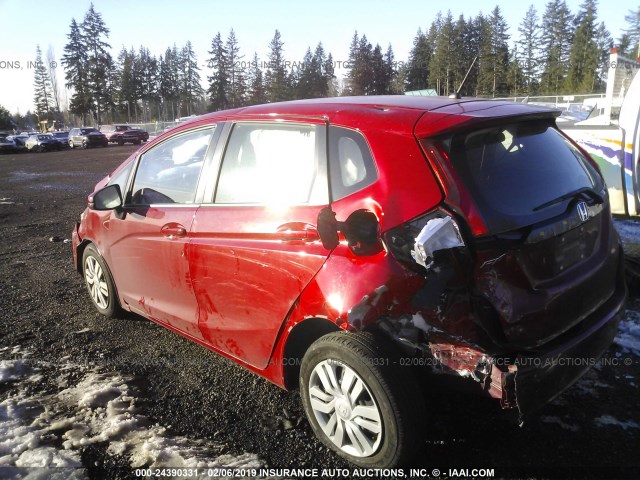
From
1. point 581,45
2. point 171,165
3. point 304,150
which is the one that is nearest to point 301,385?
point 304,150

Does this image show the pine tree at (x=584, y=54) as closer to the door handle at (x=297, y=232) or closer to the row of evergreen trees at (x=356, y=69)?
the row of evergreen trees at (x=356, y=69)

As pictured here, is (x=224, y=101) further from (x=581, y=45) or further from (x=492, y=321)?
(x=492, y=321)

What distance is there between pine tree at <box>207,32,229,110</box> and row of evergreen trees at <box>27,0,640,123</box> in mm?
147

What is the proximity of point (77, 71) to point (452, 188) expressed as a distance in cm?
7866

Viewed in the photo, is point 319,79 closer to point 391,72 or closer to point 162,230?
point 391,72

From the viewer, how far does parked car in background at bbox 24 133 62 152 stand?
3809cm

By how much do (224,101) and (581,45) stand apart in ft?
153

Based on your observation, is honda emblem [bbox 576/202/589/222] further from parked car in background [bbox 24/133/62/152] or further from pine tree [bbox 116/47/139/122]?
pine tree [bbox 116/47/139/122]

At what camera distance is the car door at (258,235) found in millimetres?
2539

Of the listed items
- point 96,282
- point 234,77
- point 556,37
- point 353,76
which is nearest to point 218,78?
point 234,77

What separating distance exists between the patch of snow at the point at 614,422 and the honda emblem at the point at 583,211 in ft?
3.63

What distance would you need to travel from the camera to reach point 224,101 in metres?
73.0

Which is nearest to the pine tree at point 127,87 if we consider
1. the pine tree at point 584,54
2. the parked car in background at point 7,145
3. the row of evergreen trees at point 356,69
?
the row of evergreen trees at point 356,69

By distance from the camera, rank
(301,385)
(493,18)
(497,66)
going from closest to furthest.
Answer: (301,385), (497,66), (493,18)
